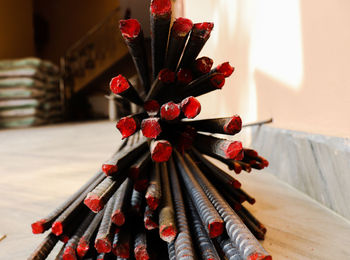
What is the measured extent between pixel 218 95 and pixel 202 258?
139cm

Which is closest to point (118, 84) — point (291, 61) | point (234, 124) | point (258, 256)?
point (234, 124)

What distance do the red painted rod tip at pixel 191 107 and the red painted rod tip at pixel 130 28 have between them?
135mm

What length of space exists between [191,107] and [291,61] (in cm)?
55

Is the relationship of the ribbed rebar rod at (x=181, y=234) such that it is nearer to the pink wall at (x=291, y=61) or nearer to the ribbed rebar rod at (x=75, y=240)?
the ribbed rebar rod at (x=75, y=240)

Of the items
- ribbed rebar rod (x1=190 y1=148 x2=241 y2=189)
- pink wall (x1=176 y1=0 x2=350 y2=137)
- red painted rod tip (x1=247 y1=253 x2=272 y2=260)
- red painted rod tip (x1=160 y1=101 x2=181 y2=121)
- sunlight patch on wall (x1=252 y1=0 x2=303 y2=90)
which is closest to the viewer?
red painted rod tip (x1=247 y1=253 x2=272 y2=260)

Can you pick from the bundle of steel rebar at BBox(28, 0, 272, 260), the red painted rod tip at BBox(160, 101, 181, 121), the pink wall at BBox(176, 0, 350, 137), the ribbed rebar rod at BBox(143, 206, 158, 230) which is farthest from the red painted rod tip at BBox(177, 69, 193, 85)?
the pink wall at BBox(176, 0, 350, 137)

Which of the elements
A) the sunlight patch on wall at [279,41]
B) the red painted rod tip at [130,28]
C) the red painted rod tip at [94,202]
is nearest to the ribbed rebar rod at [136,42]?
the red painted rod tip at [130,28]

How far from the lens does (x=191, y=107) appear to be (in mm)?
330

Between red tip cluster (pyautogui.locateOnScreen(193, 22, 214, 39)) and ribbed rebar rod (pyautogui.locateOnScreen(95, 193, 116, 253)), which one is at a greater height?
red tip cluster (pyautogui.locateOnScreen(193, 22, 214, 39))

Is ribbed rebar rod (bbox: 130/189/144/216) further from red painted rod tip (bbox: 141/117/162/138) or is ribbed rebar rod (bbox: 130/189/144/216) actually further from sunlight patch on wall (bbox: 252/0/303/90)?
sunlight patch on wall (bbox: 252/0/303/90)

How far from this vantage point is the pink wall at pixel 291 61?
22.0 inches

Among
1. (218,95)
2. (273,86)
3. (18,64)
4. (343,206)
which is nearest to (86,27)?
(18,64)

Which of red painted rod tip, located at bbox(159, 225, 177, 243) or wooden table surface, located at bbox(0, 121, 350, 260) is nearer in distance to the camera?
red painted rod tip, located at bbox(159, 225, 177, 243)

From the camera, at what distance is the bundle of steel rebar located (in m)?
0.31
